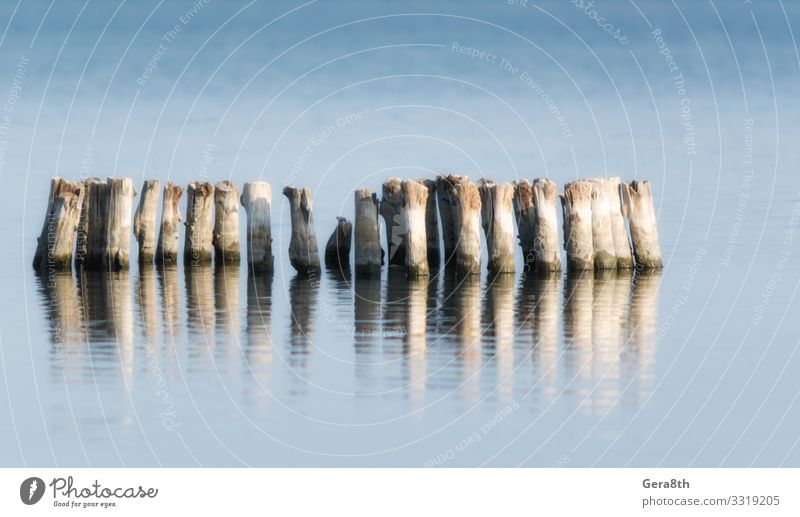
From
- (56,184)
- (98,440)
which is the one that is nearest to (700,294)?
(56,184)

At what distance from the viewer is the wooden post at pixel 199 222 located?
31297 millimetres

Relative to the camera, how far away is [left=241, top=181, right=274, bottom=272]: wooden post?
30.2m

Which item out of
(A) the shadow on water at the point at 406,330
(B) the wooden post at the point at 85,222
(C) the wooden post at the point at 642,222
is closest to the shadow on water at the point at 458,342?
(A) the shadow on water at the point at 406,330

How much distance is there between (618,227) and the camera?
1166 inches

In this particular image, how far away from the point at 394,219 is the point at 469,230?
3.89 meters

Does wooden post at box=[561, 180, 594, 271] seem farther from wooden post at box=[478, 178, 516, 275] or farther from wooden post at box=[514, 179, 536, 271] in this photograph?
wooden post at box=[478, 178, 516, 275]

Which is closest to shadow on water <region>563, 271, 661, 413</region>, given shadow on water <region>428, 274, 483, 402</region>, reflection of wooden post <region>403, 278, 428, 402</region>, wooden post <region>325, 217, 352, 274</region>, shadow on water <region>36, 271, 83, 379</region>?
shadow on water <region>428, 274, 483, 402</region>

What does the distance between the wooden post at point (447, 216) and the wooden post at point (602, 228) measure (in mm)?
3349

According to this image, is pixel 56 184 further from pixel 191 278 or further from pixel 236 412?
pixel 236 412

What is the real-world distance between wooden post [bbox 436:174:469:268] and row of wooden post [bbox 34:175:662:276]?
23 mm

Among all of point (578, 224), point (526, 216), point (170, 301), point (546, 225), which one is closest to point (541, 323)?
point (170, 301)

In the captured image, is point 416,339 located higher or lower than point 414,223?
lower

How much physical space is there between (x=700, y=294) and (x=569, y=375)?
1208 cm

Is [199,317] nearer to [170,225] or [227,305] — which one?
[227,305]
